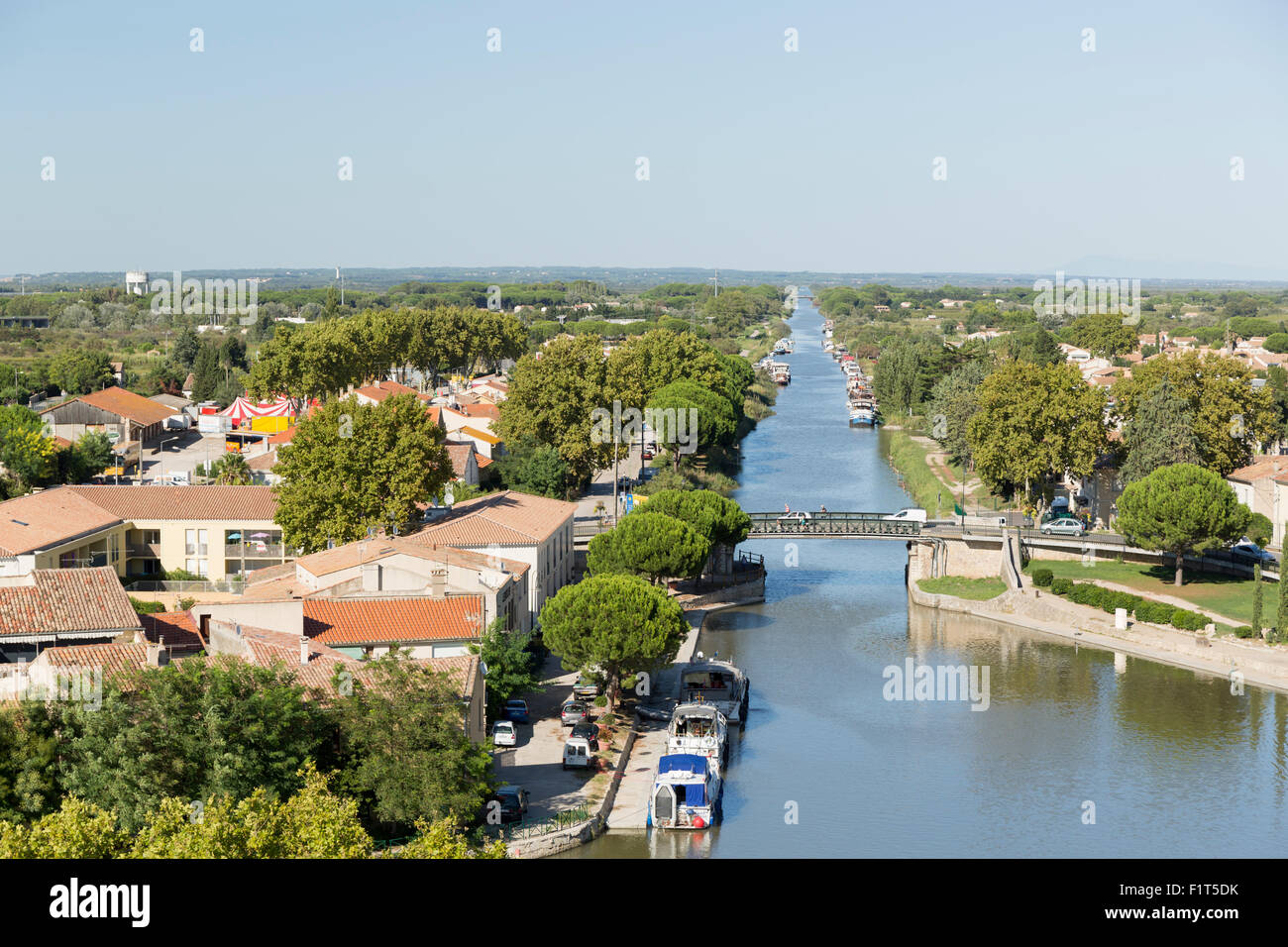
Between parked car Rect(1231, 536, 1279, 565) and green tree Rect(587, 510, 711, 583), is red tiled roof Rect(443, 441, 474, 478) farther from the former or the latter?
→ parked car Rect(1231, 536, 1279, 565)

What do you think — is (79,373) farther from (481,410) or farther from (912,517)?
(912,517)

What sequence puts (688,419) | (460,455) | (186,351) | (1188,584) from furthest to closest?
(186,351) → (688,419) → (460,455) → (1188,584)

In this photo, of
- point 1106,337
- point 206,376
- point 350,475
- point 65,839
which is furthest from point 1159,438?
point 1106,337

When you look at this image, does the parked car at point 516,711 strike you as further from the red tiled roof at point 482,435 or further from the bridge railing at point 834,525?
the red tiled roof at point 482,435

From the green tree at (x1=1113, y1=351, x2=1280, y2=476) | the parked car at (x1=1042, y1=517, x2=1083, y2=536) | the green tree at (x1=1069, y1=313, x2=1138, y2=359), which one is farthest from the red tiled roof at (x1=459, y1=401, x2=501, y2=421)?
the green tree at (x1=1069, y1=313, x2=1138, y2=359)

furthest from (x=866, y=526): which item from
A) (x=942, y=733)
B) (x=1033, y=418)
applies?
(x=942, y=733)

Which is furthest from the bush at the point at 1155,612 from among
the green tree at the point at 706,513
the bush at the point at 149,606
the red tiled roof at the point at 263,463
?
the red tiled roof at the point at 263,463
